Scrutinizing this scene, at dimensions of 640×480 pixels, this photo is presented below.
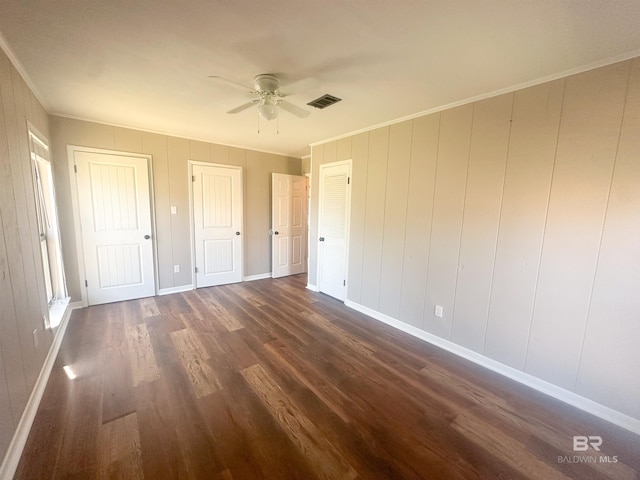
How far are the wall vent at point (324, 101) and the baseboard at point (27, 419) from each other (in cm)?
317

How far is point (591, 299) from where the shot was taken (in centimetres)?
185

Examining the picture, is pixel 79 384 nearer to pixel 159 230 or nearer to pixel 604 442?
pixel 159 230

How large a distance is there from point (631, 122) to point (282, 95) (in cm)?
256

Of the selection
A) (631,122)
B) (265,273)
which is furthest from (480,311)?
(265,273)

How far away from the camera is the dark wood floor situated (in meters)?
1.42

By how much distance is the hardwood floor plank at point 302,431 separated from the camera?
140 cm

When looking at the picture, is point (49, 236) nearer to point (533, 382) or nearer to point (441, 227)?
point (441, 227)

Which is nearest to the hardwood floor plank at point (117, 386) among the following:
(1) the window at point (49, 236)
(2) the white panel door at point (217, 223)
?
(1) the window at point (49, 236)

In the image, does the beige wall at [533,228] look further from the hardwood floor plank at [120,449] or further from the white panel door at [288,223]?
the hardwood floor plank at [120,449]

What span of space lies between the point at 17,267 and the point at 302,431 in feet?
7.17

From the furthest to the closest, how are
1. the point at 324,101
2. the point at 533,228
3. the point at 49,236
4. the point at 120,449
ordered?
1. the point at 49,236
2. the point at 324,101
3. the point at 533,228
4. the point at 120,449

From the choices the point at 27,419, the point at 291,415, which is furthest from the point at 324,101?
the point at 27,419

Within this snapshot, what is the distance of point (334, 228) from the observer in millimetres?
4027

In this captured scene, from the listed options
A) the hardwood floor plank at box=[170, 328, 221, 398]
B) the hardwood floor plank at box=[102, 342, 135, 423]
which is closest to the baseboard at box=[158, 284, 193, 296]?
the hardwood floor plank at box=[170, 328, 221, 398]
